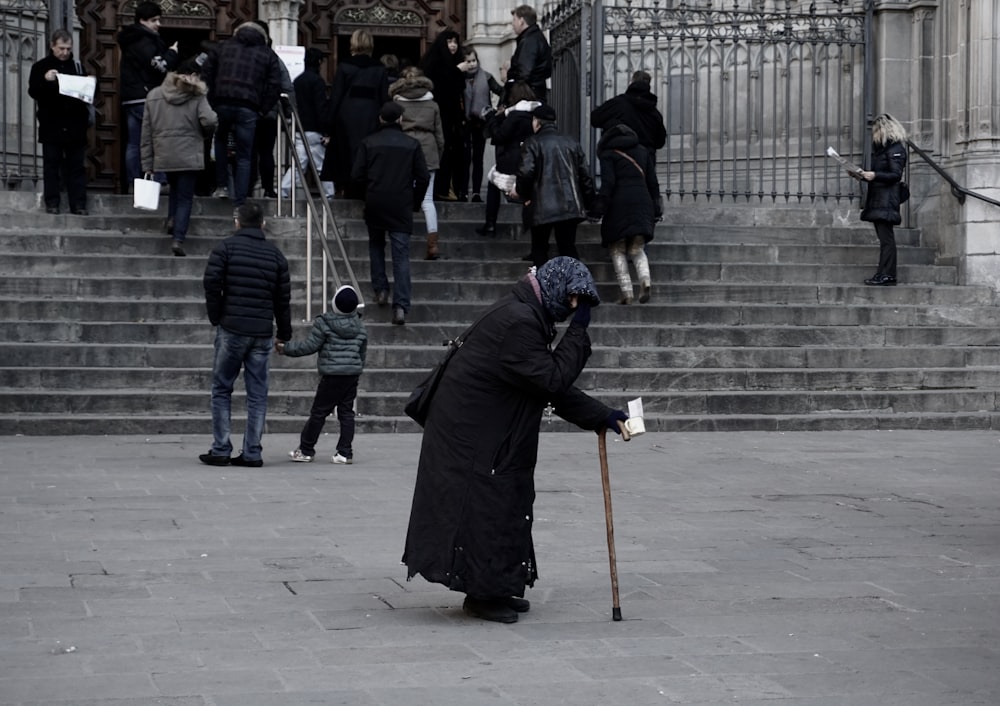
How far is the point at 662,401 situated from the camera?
13.5 metres

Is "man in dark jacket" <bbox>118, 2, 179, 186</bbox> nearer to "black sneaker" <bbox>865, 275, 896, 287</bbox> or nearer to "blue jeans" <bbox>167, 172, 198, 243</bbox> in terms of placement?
"blue jeans" <bbox>167, 172, 198, 243</bbox>

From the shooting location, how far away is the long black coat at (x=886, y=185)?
15.8 m

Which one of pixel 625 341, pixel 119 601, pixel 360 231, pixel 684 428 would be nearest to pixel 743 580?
pixel 119 601

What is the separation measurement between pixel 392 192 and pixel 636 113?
9.47ft

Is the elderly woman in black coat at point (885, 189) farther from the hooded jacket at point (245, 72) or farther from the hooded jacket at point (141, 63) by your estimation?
the hooded jacket at point (141, 63)

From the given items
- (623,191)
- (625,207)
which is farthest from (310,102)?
(625,207)

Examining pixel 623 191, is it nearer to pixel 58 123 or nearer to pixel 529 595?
pixel 58 123

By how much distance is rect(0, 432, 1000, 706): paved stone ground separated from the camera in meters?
5.48

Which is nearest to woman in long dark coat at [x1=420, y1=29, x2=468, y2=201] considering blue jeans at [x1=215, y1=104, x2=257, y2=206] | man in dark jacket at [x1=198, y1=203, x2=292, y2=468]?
blue jeans at [x1=215, y1=104, x2=257, y2=206]

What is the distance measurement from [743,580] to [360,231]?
29.7 ft

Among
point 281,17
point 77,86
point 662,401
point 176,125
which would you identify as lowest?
point 662,401

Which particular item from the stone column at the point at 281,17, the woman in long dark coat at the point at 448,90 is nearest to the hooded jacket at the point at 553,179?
the woman in long dark coat at the point at 448,90

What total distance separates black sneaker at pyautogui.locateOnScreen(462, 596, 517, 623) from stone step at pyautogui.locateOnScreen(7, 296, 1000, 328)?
7565 mm

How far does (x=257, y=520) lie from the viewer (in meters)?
8.73
